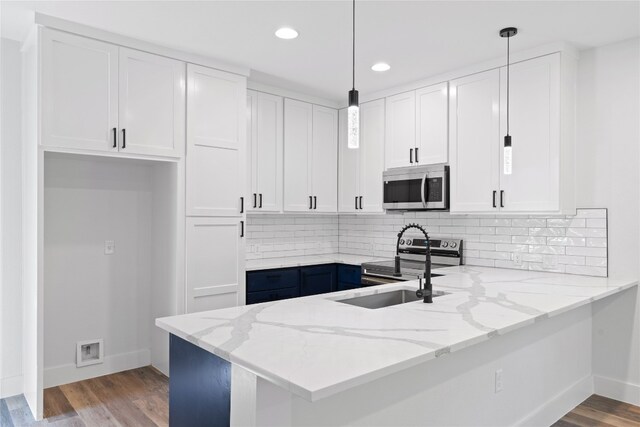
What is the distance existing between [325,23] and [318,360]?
2.26 m

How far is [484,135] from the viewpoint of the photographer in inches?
146

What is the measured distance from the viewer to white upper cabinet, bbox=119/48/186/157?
326cm

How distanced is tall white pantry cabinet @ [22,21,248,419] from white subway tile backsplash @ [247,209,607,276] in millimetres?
1004

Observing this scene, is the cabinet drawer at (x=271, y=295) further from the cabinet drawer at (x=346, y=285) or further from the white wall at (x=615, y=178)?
the white wall at (x=615, y=178)

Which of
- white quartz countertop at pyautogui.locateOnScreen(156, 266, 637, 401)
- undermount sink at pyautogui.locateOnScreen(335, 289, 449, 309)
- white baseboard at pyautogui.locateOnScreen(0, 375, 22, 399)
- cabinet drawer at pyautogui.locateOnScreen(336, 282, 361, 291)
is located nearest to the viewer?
white quartz countertop at pyautogui.locateOnScreen(156, 266, 637, 401)

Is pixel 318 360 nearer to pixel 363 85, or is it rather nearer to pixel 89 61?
pixel 89 61

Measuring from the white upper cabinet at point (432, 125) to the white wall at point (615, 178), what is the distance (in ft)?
3.37

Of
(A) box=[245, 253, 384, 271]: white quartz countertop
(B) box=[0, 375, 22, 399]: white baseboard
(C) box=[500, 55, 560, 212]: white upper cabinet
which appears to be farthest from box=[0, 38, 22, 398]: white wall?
(C) box=[500, 55, 560, 212]: white upper cabinet

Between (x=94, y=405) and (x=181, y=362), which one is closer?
(x=181, y=362)

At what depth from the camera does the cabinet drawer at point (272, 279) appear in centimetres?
405

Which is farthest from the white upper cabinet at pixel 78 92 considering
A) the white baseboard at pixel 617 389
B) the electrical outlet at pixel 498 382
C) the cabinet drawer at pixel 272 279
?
the white baseboard at pixel 617 389

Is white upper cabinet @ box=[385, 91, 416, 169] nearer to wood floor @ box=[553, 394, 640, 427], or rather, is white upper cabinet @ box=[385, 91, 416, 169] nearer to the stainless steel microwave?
the stainless steel microwave

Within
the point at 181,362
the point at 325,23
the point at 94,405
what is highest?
the point at 325,23

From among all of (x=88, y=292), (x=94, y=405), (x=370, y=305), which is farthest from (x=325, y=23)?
(x=94, y=405)
